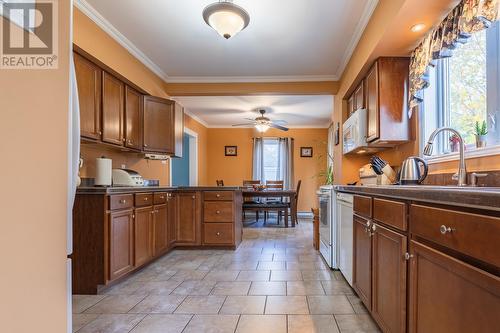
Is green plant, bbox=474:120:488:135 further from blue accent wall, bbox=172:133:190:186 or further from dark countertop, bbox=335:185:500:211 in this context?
blue accent wall, bbox=172:133:190:186

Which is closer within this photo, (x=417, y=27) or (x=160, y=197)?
(x=417, y=27)

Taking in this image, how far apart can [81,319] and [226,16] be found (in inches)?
95.8

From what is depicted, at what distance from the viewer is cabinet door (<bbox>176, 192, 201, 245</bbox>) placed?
407cm

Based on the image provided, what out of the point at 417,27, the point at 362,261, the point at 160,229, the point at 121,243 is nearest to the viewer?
the point at 362,261

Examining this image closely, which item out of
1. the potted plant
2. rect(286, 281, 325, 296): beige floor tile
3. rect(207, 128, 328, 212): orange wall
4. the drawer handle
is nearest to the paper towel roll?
rect(286, 281, 325, 296): beige floor tile

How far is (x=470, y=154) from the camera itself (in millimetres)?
1880

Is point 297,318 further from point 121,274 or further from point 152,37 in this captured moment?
point 152,37

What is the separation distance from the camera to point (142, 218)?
312cm

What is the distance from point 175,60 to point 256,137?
457 cm

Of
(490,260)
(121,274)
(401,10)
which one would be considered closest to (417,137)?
(401,10)

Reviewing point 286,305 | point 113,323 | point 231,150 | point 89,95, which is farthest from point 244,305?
point 231,150

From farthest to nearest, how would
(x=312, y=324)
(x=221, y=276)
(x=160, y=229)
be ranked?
(x=160, y=229) → (x=221, y=276) → (x=312, y=324)

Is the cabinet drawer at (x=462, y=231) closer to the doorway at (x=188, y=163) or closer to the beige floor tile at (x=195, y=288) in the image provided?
the beige floor tile at (x=195, y=288)

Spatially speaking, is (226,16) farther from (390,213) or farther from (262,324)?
(262,324)
